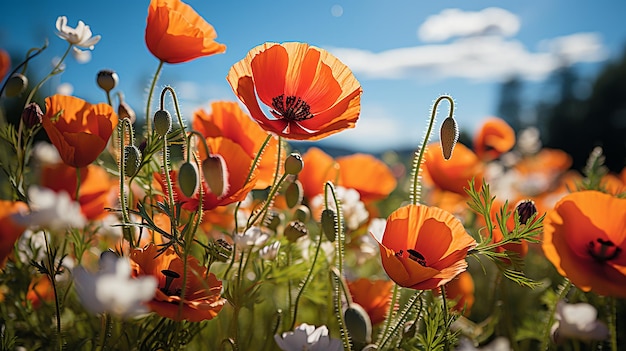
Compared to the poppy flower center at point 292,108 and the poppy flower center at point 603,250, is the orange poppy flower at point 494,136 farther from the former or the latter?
the poppy flower center at point 292,108

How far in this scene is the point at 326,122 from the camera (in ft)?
2.65

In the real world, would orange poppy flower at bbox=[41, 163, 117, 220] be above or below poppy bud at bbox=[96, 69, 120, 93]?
below

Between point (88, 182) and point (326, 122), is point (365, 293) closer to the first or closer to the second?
point (326, 122)

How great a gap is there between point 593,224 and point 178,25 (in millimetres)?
678

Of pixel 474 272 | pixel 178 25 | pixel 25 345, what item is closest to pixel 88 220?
pixel 25 345

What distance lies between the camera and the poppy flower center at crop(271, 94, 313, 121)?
0.83 m

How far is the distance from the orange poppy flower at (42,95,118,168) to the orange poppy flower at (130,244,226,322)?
19cm

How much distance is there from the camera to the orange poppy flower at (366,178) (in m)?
1.32

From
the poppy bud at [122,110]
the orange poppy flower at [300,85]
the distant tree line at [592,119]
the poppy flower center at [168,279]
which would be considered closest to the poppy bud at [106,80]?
the poppy bud at [122,110]

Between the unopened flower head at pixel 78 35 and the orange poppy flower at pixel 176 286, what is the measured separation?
0.39m

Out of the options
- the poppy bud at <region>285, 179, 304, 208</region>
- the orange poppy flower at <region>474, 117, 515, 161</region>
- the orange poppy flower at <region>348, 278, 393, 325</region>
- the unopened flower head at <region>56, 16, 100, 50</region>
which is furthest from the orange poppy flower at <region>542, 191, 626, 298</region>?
the orange poppy flower at <region>474, 117, 515, 161</region>

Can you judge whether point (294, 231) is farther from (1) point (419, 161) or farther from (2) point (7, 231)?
(2) point (7, 231)

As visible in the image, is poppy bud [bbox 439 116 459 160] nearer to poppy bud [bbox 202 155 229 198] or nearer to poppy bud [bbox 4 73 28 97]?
poppy bud [bbox 202 155 229 198]

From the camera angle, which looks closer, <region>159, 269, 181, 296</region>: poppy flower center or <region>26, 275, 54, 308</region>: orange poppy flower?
<region>159, 269, 181, 296</region>: poppy flower center
